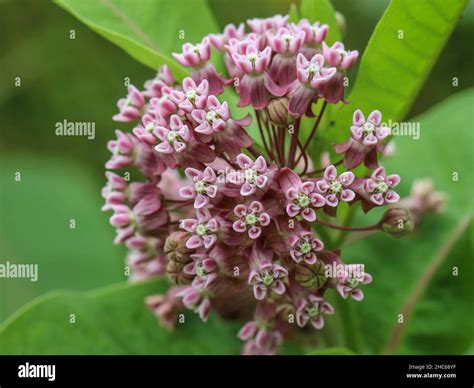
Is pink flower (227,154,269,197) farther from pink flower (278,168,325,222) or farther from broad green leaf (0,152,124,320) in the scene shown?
broad green leaf (0,152,124,320)

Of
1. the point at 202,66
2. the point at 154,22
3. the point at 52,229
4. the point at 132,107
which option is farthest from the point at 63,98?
the point at 202,66

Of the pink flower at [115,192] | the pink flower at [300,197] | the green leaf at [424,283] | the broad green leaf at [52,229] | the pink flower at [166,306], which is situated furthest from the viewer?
the broad green leaf at [52,229]

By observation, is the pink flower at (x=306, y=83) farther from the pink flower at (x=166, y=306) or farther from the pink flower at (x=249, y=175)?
the pink flower at (x=166, y=306)

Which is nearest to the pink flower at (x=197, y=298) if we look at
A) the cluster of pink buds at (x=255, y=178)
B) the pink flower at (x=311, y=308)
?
the cluster of pink buds at (x=255, y=178)

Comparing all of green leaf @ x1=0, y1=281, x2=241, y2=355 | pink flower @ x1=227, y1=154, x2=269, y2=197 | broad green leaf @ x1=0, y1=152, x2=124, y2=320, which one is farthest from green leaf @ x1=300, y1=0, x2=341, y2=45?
broad green leaf @ x1=0, y1=152, x2=124, y2=320
